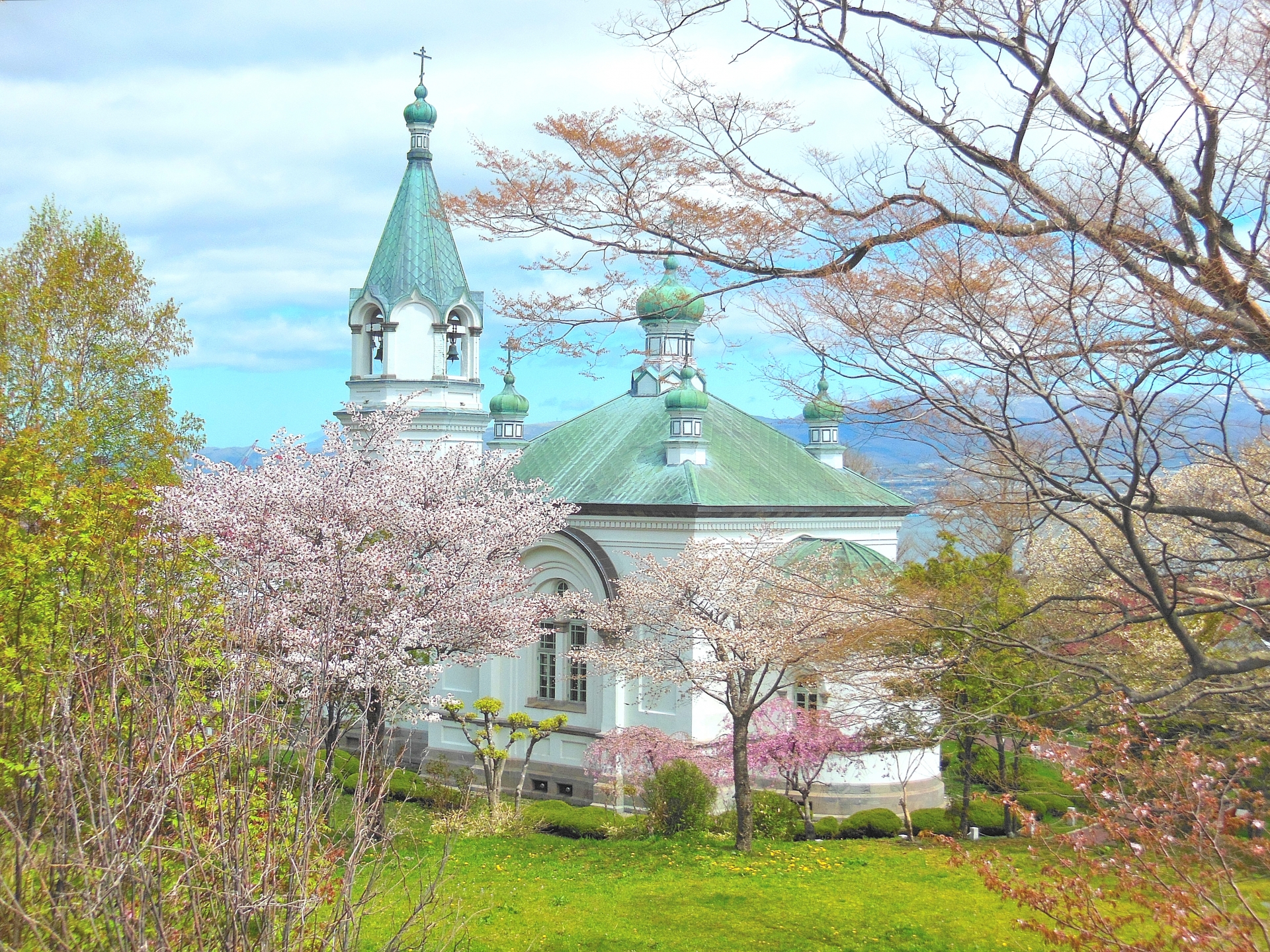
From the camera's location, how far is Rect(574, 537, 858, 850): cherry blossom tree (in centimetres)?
1564

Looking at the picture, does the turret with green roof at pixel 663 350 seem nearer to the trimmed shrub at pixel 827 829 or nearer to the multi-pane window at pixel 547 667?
the multi-pane window at pixel 547 667

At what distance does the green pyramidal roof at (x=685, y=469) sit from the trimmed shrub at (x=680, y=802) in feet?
16.4

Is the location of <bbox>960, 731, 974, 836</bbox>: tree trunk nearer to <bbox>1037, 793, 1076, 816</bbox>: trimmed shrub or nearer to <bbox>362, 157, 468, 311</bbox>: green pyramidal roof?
<bbox>1037, 793, 1076, 816</bbox>: trimmed shrub

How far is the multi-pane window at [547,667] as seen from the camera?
72.4ft

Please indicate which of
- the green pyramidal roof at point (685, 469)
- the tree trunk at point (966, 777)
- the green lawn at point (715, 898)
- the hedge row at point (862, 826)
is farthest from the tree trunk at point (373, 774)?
the tree trunk at point (966, 777)

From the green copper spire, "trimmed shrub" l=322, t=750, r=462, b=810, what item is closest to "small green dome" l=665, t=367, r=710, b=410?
the green copper spire

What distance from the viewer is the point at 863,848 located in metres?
16.3

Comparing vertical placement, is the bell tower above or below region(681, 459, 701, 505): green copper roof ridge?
above

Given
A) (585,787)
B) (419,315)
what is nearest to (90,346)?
(419,315)

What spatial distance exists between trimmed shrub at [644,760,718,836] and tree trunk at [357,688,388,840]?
13.8ft

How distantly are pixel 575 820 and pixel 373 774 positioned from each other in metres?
12.6

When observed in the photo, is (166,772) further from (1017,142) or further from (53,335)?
(53,335)

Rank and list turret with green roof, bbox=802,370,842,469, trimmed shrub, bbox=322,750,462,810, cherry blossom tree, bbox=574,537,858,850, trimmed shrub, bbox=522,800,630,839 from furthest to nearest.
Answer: turret with green roof, bbox=802,370,842,469
trimmed shrub, bbox=322,750,462,810
trimmed shrub, bbox=522,800,630,839
cherry blossom tree, bbox=574,537,858,850

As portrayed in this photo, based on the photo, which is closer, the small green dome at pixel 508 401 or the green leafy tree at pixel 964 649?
the green leafy tree at pixel 964 649
